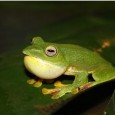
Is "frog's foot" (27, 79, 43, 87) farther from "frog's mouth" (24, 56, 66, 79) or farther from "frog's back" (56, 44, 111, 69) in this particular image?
"frog's back" (56, 44, 111, 69)

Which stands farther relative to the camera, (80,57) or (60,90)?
(80,57)

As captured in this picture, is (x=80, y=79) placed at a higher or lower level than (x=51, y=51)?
lower

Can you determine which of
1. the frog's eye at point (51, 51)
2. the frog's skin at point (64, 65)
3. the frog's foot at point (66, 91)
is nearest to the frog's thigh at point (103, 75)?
the frog's skin at point (64, 65)

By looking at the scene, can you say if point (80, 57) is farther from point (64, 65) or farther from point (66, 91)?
point (66, 91)

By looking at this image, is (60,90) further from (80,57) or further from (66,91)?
(80,57)

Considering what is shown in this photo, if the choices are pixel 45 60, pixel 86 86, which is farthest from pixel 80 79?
pixel 45 60

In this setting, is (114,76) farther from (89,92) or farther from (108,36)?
(108,36)

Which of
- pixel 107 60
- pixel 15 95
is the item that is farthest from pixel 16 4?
pixel 15 95
